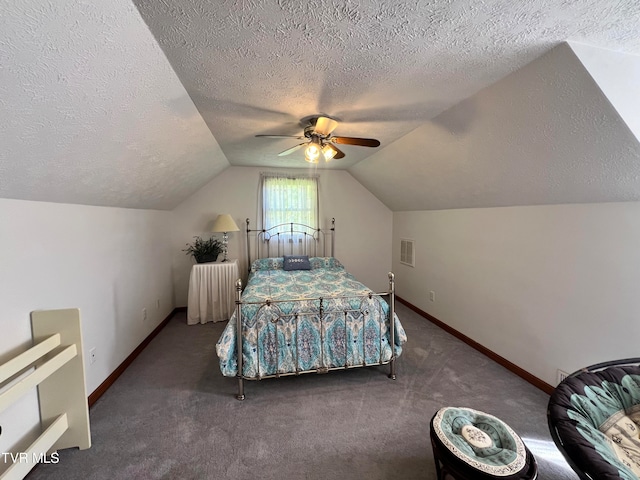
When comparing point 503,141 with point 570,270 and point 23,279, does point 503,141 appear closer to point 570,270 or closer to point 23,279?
point 570,270

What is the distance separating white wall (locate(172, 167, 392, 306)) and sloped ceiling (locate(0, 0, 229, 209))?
1.86 metres

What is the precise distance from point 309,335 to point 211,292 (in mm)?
1934

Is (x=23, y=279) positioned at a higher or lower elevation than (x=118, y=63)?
lower

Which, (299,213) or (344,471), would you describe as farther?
(299,213)

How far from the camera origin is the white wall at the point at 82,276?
4.78ft

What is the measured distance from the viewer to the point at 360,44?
1.32 m

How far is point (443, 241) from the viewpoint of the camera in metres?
3.50

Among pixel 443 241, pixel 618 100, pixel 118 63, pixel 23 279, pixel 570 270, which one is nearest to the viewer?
pixel 118 63

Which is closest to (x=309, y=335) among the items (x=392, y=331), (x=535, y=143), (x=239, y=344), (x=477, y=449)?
(x=239, y=344)

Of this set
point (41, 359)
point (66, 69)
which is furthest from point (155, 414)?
point (66, 69)

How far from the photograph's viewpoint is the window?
166 inches

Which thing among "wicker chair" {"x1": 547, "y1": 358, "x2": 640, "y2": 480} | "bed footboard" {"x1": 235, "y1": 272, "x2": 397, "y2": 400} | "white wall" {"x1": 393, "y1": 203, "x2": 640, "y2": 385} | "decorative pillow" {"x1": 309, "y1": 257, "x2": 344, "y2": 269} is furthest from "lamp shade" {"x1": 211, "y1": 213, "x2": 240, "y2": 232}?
"wicker chair" {"x1": 547, "y1": 358, "x2": 640, "y2": 480}

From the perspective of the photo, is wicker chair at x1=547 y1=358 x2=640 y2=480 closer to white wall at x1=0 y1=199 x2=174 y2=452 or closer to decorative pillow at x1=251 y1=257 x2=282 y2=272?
white wall at x1=0 y1=199 x2=174 y2=452

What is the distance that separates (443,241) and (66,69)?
365cm
